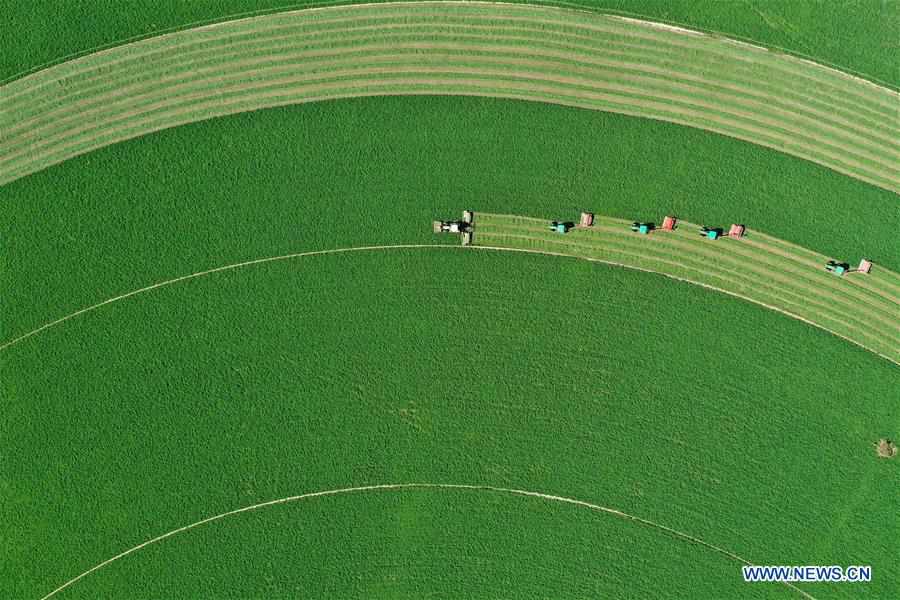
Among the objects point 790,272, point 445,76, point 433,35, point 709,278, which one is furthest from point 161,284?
point 790,272

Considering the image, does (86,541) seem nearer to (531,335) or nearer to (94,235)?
(94,235)

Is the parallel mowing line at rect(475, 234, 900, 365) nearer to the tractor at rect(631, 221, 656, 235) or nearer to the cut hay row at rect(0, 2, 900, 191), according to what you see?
the tractor at rect(631, 221, 656, 235)

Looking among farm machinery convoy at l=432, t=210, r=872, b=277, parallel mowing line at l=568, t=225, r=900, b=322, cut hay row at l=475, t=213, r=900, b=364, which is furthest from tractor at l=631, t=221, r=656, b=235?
parallel mowing line at l=568, t=225, r=900, b=322

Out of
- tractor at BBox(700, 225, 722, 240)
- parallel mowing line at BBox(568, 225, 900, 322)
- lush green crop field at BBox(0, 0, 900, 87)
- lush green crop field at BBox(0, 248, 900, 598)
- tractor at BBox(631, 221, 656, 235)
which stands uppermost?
lush green crop field at BBox(0, 0, 900, 87)

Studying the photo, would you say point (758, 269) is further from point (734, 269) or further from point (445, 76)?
point (445, 76)

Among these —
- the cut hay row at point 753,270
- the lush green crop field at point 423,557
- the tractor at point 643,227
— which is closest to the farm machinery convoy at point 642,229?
the tractor at point 643,227

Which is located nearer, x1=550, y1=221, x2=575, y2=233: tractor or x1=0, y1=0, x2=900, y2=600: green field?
x1=550, y1=221, x2=575, y2=233: tractor

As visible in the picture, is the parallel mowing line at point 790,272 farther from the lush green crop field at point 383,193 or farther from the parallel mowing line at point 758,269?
the lush green crop field at point 383,193
